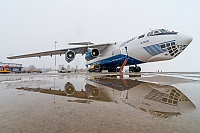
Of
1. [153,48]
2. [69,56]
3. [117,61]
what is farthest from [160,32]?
[69,56]

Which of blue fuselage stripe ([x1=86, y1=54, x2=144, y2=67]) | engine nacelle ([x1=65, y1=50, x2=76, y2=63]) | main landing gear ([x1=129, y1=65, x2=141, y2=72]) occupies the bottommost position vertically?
main landing gear ([x1=129, y1=65, x2=141, y2=72])

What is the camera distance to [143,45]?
1098cm

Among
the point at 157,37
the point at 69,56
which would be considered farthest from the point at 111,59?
the point at 157,37

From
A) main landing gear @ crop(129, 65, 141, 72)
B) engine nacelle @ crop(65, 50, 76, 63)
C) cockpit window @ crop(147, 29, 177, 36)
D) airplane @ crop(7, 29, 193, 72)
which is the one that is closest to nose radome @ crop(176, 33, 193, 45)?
airplane @ crop(7, 29, 193, 72)

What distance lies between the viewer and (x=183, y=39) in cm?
891

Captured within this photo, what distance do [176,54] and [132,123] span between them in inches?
383

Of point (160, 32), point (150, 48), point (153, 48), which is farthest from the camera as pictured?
point (150, 48)

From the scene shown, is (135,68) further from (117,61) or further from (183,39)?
(183,39)

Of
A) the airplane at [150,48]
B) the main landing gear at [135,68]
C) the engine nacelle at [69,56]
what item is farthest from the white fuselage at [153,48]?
the engine nacelle at [69,56]

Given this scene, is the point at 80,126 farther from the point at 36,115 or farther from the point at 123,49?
the point at 123,49

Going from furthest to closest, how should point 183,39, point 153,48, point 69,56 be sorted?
point 69,56 < point 153,48 < point 183,39

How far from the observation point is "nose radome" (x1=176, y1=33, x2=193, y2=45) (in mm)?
8855

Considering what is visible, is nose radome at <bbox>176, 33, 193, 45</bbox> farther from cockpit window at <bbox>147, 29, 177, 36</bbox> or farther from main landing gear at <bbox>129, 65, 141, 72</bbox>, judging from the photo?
main landing gear at <bbox>129, 65, 141, 72</bbox>

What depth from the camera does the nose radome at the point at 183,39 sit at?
8.85 metres
